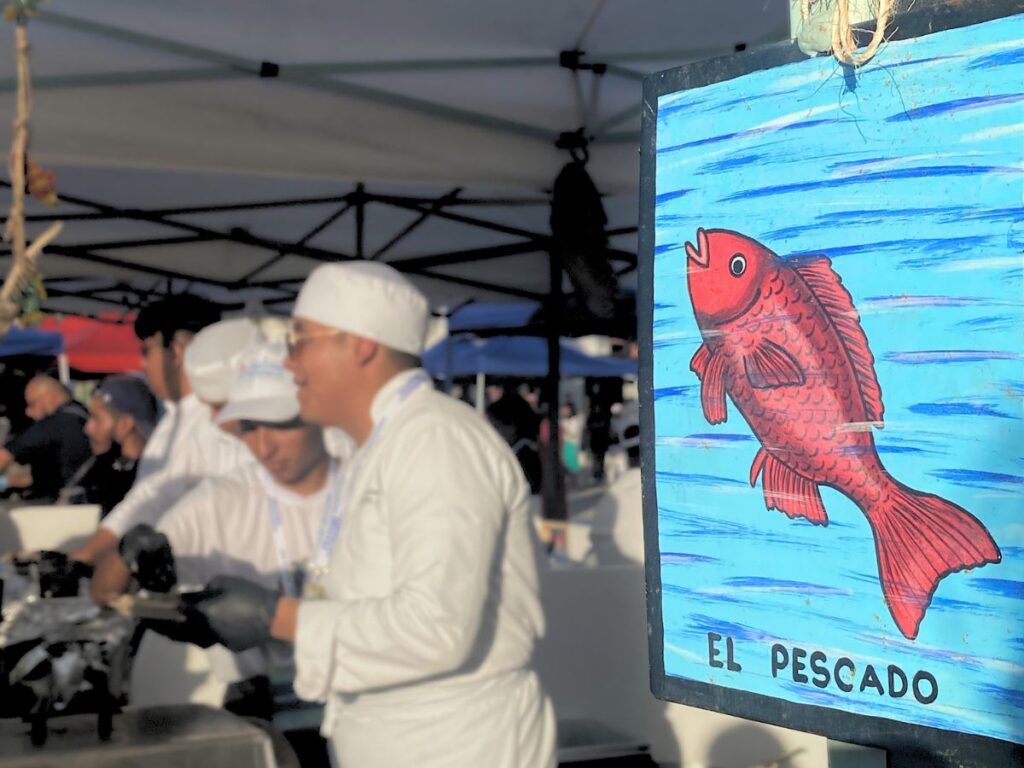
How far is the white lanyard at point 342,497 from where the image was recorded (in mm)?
1988

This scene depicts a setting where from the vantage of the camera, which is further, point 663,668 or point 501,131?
point 501,131

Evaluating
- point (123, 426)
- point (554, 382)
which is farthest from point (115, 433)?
point (554, 382)

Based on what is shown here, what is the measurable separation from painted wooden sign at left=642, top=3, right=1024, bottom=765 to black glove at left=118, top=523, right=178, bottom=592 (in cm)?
169

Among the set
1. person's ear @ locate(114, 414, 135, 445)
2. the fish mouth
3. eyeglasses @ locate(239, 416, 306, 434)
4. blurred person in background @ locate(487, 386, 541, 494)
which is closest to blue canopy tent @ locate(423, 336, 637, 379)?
blurred person in background @ locate(487, 386, 541, 494)

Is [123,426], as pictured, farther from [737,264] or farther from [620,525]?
[737,264]

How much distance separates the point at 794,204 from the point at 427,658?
1023 millimetres

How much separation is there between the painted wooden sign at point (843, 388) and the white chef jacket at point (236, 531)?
201 cm

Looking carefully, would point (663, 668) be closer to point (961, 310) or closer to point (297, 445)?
point (961, 310)

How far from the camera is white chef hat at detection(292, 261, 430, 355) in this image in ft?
6.70

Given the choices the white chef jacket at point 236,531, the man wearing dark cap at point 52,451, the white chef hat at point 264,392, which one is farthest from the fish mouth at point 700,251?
the man wearing dark cap at point 52,451

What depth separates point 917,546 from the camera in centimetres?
87

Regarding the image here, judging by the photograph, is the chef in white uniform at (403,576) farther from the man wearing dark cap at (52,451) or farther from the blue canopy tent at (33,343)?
the blue canopy tent at (33,343)

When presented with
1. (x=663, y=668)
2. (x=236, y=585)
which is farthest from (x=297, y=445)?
(x=663, y=668)

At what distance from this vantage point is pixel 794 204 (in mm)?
938
